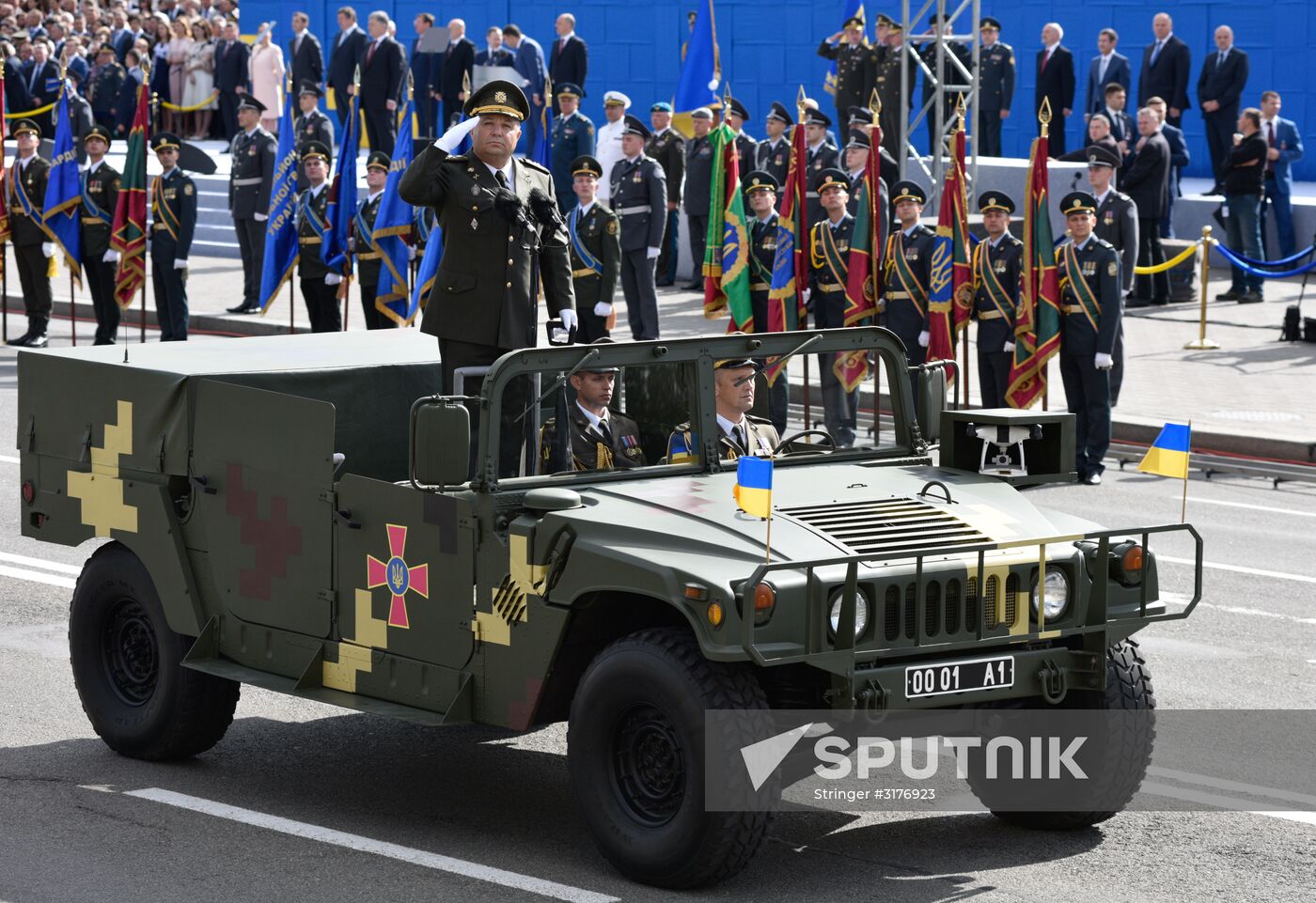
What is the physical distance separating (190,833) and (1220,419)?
1241cm

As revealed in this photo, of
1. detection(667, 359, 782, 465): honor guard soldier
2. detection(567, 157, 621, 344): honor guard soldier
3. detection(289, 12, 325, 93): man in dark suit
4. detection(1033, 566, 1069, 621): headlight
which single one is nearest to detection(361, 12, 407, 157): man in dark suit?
detection(289, 12, 325, 93): man in dark suit

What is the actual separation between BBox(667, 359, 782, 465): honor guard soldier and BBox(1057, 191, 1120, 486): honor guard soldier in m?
8.83

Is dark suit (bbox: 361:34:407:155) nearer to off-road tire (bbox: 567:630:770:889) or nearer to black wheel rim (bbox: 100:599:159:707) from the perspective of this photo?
black wheel rim (bbox: 100:599:159:707)

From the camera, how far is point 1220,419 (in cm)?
1848

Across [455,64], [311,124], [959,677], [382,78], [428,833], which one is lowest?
[428,833]

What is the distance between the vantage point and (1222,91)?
2819cm

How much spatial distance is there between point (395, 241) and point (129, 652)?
44.3ft

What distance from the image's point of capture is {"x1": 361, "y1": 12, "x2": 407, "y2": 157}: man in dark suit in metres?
31.4

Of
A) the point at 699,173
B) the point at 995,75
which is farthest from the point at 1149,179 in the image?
the point at 995,75

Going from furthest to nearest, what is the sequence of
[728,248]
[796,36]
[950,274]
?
[796,36] → [728,248] → [950,274]

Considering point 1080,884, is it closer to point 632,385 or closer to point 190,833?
point 632,385

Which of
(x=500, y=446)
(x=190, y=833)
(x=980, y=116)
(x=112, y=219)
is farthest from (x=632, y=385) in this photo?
(x=980, y=116)

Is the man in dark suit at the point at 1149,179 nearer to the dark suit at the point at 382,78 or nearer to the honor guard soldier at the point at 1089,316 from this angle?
the honor guard soldier at the point at 1089,316

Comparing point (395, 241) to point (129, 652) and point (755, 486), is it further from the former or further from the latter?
point (755, 486)
